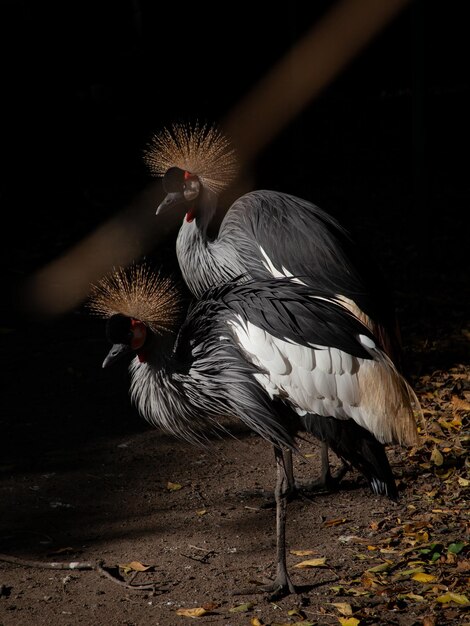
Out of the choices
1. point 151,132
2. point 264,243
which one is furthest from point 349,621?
point 151,132

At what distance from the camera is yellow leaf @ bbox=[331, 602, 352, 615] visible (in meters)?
2.80

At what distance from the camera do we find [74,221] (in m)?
7.65

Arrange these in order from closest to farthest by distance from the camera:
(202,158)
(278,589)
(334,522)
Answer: (278,589) < (334,522) < (202,158)

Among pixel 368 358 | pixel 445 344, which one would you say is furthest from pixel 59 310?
pixel 368 358

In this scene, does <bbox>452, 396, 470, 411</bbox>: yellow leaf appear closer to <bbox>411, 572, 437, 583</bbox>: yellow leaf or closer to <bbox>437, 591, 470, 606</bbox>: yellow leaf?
<bbox>411, 572, 437, 583</bbox>: yellow leaf

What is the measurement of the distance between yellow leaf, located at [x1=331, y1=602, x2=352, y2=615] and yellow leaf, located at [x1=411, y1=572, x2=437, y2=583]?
27cm

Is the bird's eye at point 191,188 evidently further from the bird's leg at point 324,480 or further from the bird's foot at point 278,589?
the bird's foot at point 278,589

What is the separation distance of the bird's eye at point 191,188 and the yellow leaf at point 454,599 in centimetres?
222

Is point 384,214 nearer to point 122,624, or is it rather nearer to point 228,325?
point 228,325

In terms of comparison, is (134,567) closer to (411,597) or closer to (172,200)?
(411,597)

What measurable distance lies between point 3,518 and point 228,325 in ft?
3.87

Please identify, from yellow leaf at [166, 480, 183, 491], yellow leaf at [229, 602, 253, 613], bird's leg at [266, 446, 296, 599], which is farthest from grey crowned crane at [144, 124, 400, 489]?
yellow leaf at [229, 602, 253, 613]

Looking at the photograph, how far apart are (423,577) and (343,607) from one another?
0.31 meters

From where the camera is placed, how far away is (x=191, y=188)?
14.3 feet
